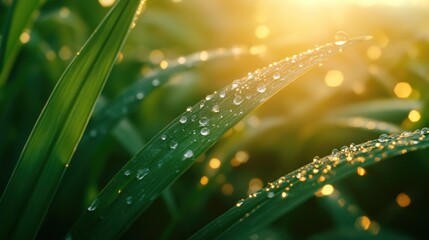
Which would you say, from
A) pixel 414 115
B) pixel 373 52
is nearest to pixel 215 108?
pixel 414 115

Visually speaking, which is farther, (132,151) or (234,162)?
(234,162)

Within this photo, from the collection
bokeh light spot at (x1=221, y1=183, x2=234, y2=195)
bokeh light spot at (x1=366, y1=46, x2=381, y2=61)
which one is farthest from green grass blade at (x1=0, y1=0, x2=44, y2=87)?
bokeh light spot at (x1=366, y1=46, x2=381, y2=61)

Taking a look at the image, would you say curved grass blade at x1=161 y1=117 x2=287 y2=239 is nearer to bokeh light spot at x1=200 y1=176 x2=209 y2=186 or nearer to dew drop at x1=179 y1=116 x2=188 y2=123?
bokeh light spot at x1=200 y1=176 x2=209 y2=186

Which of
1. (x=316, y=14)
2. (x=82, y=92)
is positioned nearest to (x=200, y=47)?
(x=316, y=14)

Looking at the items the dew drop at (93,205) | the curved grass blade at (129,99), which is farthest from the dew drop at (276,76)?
the curved grass blade at (129,99)

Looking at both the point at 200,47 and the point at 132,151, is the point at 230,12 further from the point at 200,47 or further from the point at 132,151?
the point at 132,151

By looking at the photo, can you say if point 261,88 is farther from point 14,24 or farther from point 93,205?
point 14,24

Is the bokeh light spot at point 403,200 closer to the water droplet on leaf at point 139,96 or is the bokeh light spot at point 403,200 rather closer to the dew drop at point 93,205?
the water droplet on leaf at point 139,96
